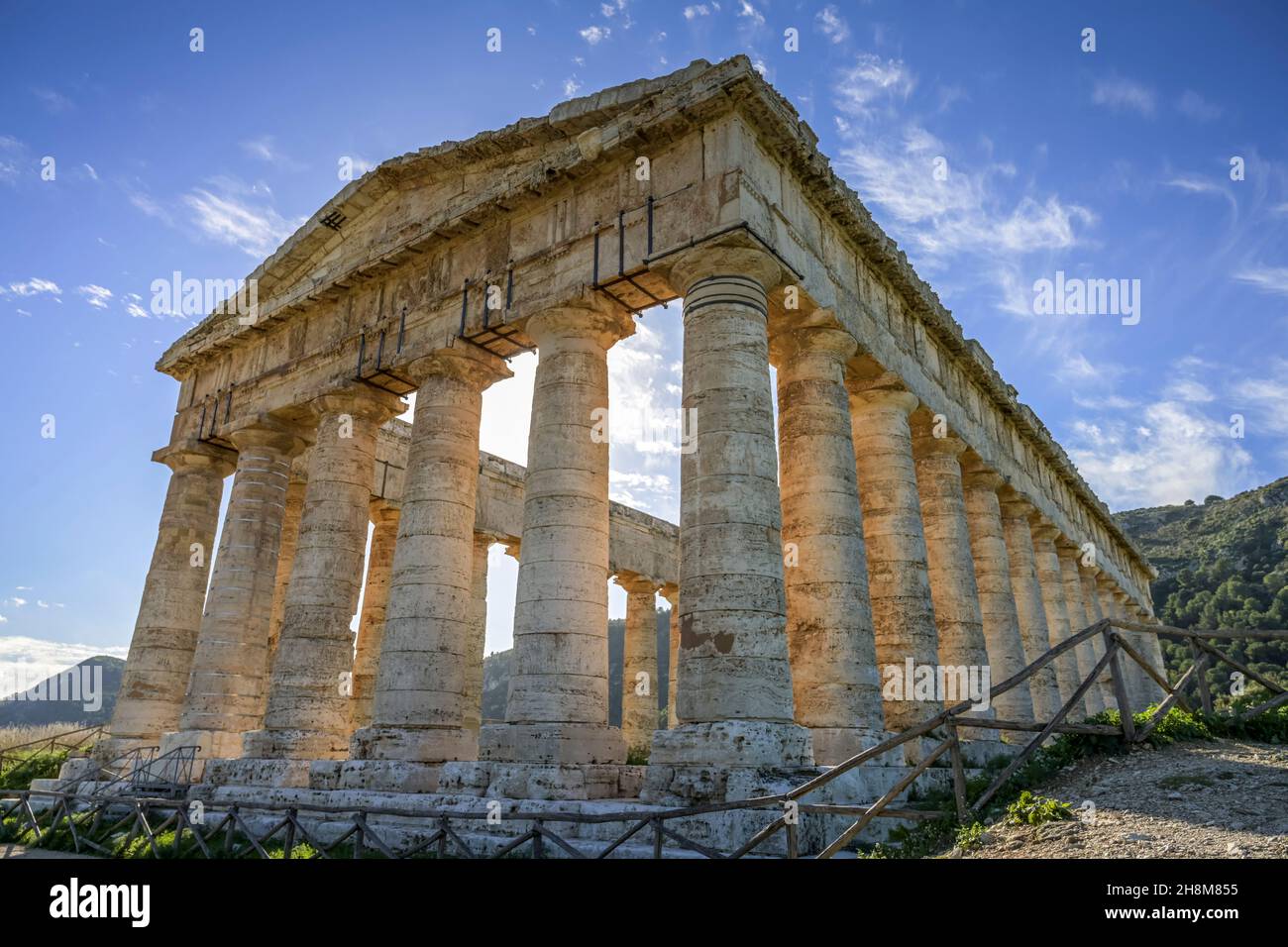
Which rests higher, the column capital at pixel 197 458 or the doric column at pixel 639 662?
the column capital at pixel 197 458

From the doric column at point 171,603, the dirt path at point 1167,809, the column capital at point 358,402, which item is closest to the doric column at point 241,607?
the doric column at point 171,603

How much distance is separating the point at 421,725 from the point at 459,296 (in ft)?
28.6

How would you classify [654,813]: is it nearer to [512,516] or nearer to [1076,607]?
[512,516]

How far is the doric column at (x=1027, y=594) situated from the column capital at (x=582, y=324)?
48.2ft

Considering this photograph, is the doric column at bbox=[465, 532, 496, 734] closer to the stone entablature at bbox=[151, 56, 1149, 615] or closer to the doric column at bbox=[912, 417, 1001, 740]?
the stone entablature at bbox=[151, 56, 1149, 615]

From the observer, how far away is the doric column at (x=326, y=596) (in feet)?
55.8

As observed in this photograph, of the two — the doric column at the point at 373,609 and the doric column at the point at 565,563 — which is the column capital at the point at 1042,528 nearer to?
the doric column at the point at 565,563

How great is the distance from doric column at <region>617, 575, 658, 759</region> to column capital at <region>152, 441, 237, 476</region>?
1442 cm

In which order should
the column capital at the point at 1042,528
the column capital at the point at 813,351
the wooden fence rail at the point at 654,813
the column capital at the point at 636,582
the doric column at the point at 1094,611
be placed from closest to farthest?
the wooden fence rail at the point at 654,813 → the column capital at the point at 813,351 → the column capital at the point at 1042,528 → the column capital at the point at 636,582 → the doric column at the point at 1094,611

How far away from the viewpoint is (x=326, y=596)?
17719 millimetres

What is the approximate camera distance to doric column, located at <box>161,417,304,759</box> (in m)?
18.9

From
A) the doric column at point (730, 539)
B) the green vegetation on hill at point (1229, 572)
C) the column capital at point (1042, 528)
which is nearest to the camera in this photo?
the doric column at point (730, 539)

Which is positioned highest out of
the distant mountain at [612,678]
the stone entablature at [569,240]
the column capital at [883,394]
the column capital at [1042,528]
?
the stone entablature at [569,240]
